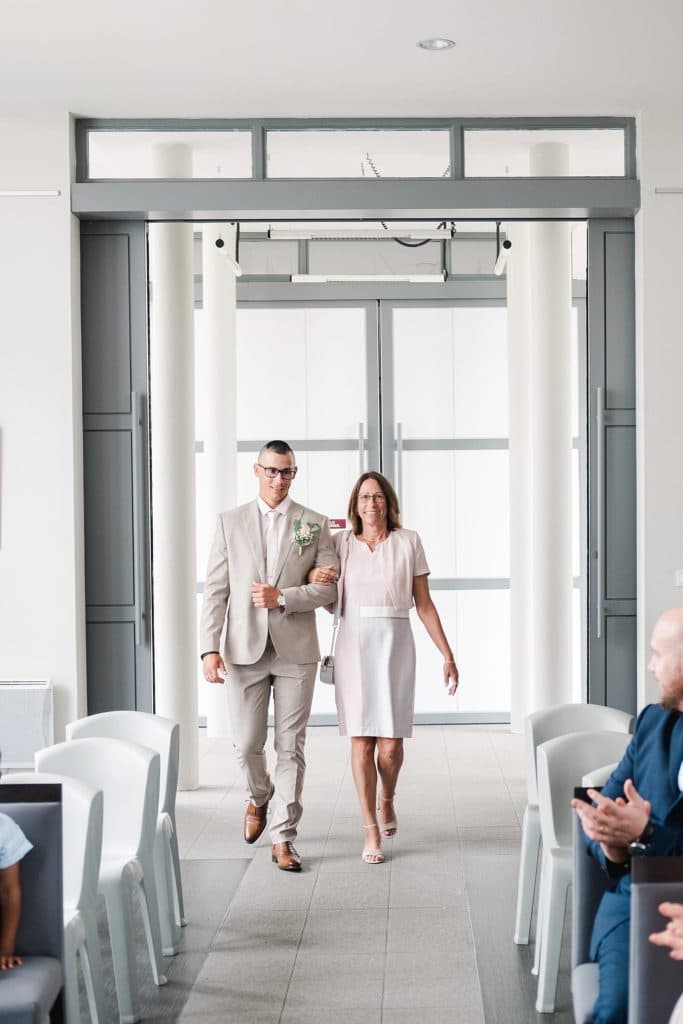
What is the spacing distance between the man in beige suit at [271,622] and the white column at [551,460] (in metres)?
2.93

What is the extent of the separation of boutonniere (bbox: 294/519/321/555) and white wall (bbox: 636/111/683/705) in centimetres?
182

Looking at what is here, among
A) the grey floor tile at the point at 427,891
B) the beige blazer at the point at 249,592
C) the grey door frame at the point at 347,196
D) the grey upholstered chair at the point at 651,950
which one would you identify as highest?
the grey door frame at the point at 347,196

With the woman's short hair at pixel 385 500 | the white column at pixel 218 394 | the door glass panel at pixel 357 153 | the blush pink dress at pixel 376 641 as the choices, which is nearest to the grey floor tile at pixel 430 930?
the blush pink dress at pixel 376 641

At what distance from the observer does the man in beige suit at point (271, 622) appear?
573 centimetres

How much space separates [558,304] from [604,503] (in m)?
2.14

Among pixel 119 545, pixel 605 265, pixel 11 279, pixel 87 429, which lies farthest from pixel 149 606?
pixel 605 265

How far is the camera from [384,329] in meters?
9.57

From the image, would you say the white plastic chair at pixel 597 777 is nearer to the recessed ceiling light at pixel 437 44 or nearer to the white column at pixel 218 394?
the recessed ceiling light at pixel 437 44

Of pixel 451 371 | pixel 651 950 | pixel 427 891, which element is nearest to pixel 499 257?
pixel 451 371

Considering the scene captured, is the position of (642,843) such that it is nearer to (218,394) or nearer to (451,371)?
(218,394)

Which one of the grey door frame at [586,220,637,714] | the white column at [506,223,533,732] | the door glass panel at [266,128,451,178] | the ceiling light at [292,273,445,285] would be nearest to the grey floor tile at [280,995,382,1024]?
the grey door frame at [586,220,637,714]

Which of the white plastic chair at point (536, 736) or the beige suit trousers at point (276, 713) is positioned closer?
the white plastic chair at point (536, 736)

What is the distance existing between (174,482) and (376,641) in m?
2.00

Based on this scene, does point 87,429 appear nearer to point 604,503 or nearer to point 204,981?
point 604,503
